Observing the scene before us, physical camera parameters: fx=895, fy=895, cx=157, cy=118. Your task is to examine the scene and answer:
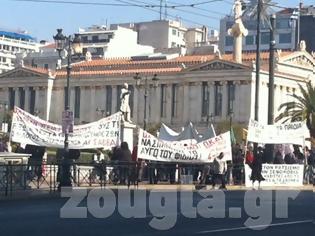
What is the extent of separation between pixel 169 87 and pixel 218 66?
809cm

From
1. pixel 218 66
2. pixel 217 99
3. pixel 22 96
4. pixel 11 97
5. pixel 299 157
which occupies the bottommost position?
pixel 299 157

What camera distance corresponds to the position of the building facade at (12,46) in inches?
7023

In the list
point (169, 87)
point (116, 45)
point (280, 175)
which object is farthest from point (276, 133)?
point (116, 45)

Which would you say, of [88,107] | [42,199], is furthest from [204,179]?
[88,107]

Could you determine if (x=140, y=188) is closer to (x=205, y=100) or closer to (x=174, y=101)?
(x=205, y=100)

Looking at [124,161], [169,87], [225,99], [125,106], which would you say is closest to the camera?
[124,161]

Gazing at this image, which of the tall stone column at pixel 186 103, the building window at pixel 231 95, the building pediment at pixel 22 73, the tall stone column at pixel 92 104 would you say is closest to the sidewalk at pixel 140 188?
the building window at pixel 231 95

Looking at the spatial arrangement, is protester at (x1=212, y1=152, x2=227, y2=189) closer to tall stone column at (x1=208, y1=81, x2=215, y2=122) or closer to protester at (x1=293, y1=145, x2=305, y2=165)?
protester at (x1=293, y1=145, x2=305, y2=165)

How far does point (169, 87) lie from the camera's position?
110750mm

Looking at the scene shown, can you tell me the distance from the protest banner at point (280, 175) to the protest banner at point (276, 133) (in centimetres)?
97

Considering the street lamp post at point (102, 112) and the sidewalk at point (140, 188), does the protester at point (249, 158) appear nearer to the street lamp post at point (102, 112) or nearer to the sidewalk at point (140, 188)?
the sidewalk at point (140, 188)

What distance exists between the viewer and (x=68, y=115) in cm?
2691

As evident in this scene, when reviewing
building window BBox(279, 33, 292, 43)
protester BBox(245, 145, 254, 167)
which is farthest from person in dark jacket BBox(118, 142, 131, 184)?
building window BBox(279, 33, 292, 43)

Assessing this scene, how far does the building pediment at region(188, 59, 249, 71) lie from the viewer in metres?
103
